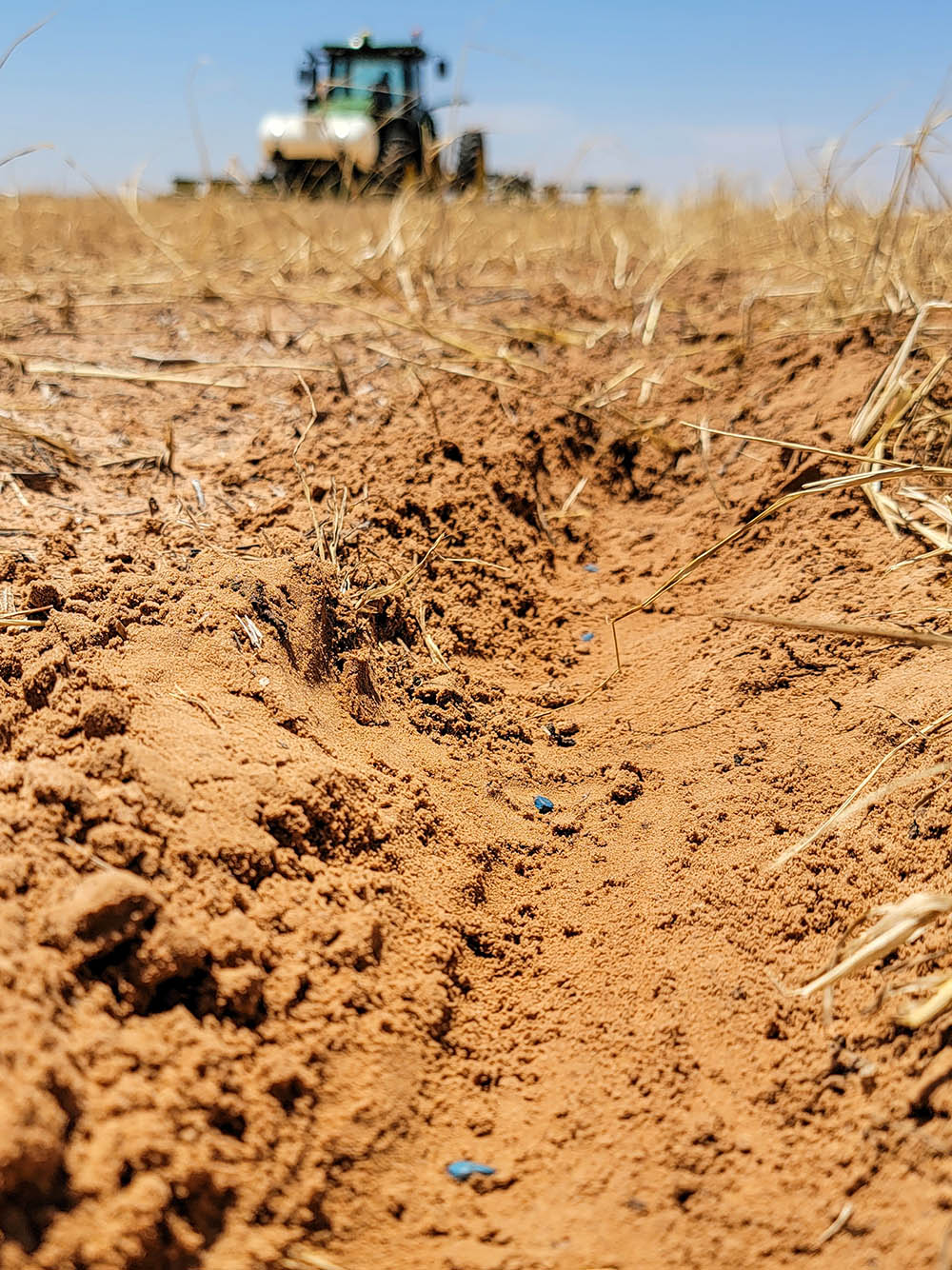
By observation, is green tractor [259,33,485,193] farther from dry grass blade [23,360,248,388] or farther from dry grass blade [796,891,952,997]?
dry grass blade [796,891,952,997]

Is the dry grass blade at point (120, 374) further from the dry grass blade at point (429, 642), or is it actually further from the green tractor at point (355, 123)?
the green tractor at point (355, 123)

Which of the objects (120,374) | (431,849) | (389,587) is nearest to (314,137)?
(120,374)

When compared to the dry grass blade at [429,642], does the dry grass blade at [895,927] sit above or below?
below

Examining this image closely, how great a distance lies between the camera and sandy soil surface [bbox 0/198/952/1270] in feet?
3.85

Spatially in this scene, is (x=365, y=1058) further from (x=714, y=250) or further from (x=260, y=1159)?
(x=714, y=250)

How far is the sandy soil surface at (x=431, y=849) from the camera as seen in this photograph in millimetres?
1174

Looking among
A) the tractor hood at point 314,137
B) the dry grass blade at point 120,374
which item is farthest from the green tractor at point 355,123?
the dry grass blade at point 120,374

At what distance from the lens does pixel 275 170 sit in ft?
41.1

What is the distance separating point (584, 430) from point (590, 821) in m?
1.80

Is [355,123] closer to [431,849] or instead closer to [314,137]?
[314,137]

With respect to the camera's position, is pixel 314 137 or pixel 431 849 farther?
pixel 314 137

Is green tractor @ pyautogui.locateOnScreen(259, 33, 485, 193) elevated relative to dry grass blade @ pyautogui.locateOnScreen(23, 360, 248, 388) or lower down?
elevated

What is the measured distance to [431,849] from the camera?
70.3 inches

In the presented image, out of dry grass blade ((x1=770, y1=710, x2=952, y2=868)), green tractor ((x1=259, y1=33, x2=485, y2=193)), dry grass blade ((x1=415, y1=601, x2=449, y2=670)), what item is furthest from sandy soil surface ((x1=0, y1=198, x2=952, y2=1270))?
green tractor ((x1=259, y1=33, x2=485, y2=193))
